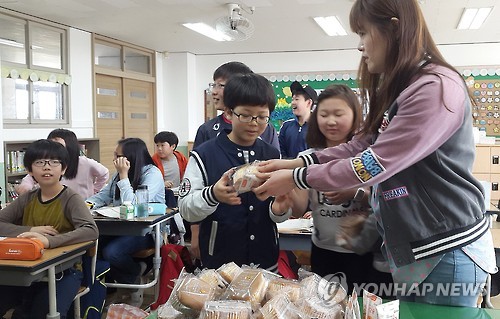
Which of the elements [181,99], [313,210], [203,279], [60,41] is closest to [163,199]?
[313,210]

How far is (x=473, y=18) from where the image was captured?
6.39 m

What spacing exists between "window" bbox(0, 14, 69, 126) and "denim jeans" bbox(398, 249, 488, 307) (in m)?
5.75

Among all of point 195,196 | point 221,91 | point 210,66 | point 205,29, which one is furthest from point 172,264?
point 210,66

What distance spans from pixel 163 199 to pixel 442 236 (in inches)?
113

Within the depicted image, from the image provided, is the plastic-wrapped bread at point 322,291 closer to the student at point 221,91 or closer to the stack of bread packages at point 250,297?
the stack of bread packages at point 250,297

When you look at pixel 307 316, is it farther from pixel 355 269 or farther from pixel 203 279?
pixel 355 269

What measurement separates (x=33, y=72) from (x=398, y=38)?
585cm

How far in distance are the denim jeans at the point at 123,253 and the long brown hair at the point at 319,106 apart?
186 cm

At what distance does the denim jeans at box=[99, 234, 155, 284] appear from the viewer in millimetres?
3289

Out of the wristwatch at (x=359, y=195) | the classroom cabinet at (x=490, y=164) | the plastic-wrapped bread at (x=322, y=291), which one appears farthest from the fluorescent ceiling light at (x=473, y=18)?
the plastic-wrapped bread at (x=322, y=291)

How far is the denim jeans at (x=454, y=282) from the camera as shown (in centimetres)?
110

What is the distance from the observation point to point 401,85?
1.15m

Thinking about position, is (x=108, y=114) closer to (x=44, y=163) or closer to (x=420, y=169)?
(x=44, y=163)

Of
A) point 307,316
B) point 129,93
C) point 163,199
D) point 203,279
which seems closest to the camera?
point 307,316
